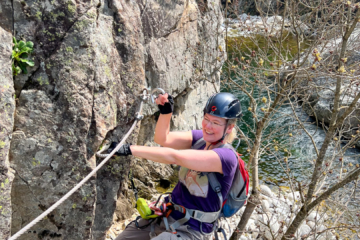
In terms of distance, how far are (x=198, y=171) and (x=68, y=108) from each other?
5.31 ft

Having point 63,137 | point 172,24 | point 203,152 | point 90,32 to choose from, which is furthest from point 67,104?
point 172,24

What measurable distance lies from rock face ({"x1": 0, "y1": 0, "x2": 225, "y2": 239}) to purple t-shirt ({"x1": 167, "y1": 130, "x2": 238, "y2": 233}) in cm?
111

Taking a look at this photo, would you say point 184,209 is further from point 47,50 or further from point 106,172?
point 47,50

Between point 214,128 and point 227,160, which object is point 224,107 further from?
point 227,160

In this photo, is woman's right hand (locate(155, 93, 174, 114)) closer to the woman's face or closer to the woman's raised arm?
the woman's raised arm

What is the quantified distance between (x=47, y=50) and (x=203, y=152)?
2040 millimetres

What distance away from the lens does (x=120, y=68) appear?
13.1 ft

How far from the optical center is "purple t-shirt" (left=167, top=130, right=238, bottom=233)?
10.1ft

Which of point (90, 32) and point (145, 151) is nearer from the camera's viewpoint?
point (145, 151)

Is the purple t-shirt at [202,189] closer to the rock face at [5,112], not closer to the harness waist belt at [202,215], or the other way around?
the harness waist belt at [202,215]

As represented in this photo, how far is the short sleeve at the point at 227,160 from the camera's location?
3.03 metres

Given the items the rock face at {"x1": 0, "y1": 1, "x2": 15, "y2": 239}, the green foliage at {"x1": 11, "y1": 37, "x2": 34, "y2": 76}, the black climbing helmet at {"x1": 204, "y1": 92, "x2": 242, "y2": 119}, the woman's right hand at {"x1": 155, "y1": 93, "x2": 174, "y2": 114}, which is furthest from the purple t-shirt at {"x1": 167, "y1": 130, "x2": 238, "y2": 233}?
the green foliage at {"x1": 11, "y1": 37, "x2": 34, "y2": 76}

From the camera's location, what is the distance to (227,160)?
9.97ft

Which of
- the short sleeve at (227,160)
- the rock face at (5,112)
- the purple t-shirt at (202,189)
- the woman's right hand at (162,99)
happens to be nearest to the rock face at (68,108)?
the rock face at (5,112)
